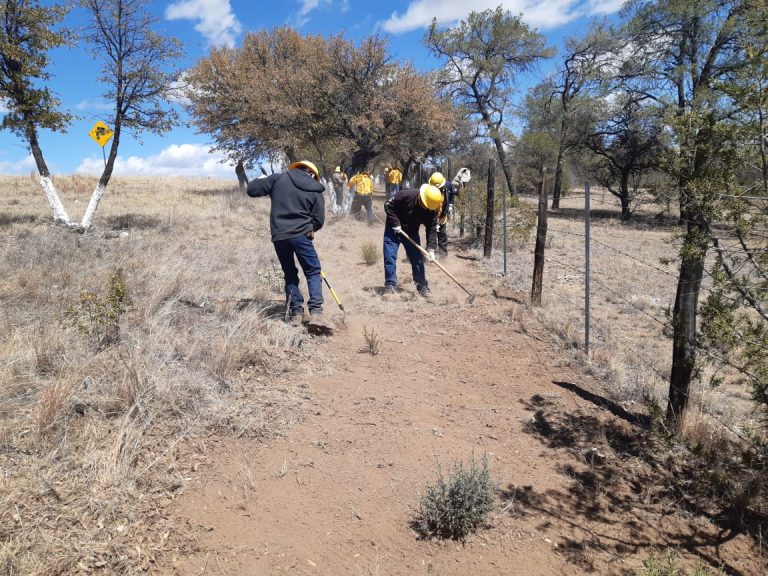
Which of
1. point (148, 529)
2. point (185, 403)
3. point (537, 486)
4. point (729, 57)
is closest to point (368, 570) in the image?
point (148, 529)

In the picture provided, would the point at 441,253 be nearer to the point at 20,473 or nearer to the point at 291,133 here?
the point at 20,473

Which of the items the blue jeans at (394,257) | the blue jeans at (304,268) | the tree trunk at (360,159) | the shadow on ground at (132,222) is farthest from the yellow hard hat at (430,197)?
the tree trunk at (360,159)

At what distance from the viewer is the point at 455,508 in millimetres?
2633

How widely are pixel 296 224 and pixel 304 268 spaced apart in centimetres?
48

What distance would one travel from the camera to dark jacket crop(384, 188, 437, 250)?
7250 mm

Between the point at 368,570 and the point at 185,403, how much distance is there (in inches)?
63.7

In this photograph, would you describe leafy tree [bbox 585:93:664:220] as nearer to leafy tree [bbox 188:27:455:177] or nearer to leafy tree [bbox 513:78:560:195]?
leafy tree [bbox 513:78:560:195]

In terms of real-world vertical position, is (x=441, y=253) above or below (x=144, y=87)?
below

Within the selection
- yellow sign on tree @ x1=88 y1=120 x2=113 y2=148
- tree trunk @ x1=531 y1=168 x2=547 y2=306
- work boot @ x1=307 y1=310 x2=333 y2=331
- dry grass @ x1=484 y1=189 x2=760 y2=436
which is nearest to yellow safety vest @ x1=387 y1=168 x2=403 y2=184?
dry grass @ x1=484 y1=189 x2=760 y2=436

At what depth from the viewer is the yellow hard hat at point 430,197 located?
23.1ft

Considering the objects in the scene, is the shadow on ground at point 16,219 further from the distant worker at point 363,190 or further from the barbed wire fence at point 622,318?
the barbed wire fence at point 622,318

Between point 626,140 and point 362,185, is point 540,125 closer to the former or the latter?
point 626,140

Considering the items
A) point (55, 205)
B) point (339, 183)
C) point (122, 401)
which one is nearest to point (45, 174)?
point (55, 205)

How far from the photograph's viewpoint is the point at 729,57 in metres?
16.9
